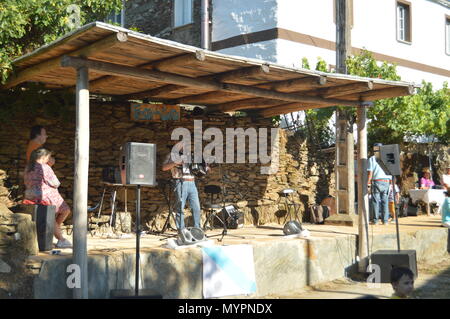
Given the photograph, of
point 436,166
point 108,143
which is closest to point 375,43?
point 436,166

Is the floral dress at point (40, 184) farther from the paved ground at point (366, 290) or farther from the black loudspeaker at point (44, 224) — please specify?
the paved ground at point (366, 290)

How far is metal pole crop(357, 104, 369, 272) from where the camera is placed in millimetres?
8844

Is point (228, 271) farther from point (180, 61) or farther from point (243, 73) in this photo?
point (180, 61)

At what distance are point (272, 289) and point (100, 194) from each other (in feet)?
11.0

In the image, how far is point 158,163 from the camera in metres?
10.1

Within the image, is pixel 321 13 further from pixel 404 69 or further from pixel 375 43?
pixel 404 69

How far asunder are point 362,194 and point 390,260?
45.4 inches

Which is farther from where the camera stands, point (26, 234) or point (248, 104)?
point (248, 104)

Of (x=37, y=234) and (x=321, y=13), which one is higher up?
(x=321, y=13)

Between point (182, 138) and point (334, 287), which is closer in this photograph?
point (334, 287)

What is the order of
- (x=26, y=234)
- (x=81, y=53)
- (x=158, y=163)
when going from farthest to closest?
(x=158, y=163), (x=26, y=234), (x=81, y=53)

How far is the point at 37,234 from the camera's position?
20.5 feet

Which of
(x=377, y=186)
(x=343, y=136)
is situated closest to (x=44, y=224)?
(x=343, y=136)

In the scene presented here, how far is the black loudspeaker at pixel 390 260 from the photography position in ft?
26.5
